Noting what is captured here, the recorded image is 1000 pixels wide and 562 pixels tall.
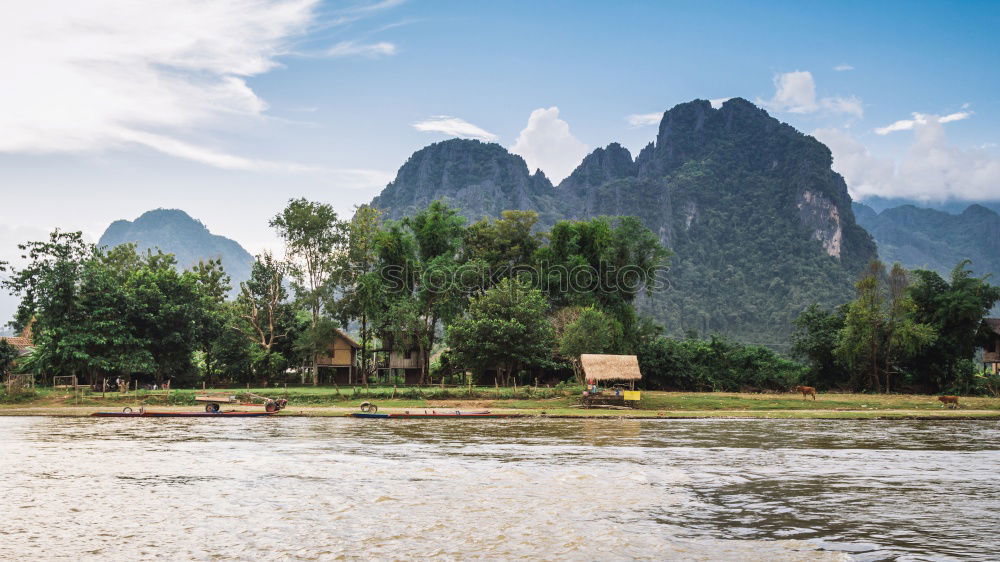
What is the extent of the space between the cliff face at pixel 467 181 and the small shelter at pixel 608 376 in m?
122

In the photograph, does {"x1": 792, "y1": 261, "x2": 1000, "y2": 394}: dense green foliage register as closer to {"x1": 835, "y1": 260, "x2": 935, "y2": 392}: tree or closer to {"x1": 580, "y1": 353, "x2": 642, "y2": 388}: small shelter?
{"x1": 835, "y1": 260, "x2": 935, "y2": 392}: tree

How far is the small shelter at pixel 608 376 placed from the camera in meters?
35.8

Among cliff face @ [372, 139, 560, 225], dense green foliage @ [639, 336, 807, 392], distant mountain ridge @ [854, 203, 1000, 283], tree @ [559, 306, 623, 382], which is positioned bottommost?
dense green foliage @ [639, 336, 807, 392]

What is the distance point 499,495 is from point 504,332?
26976mm

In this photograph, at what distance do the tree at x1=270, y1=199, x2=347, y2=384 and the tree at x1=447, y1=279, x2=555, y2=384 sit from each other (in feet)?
39.4

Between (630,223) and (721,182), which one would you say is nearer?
(630,223)

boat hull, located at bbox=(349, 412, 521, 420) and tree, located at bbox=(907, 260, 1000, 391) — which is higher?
tree, located at bbox=(907, 260, 1000, 391)

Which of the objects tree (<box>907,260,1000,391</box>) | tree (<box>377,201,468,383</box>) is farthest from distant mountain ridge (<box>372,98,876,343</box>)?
tree (<box>377,201,468,383</box>)

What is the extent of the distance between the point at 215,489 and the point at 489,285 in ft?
119

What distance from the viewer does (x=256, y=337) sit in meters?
52.1

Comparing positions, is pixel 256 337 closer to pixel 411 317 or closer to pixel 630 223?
pixel 411 317

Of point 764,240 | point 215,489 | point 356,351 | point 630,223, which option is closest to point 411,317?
point 356,351

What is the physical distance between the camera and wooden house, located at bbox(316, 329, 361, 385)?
54.1 m

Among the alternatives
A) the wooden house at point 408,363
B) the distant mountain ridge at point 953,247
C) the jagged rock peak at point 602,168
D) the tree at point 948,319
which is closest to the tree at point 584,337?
the wooden house at point 408,363
